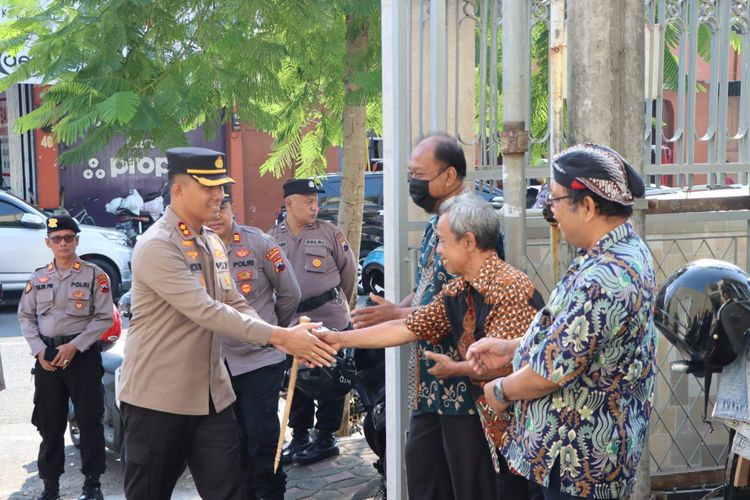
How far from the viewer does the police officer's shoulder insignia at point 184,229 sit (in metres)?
4.48

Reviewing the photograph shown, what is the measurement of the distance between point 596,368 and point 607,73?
1076mm

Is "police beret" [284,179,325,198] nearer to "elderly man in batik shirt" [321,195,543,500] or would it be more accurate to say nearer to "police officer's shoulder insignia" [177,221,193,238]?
"police officer's shoulder insignia" [177,221,193,238]

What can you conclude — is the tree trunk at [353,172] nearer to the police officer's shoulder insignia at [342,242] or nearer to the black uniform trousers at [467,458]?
the police officer's shoulder insignia at [342,242]

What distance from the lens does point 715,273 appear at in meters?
3.58

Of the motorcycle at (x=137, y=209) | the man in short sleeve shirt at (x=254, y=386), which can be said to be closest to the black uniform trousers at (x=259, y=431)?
the man in short sleeve shirt at (x=254, y=386)

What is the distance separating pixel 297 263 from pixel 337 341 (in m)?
2.49

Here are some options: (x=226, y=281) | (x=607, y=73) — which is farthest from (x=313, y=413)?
(x=607, y=73)

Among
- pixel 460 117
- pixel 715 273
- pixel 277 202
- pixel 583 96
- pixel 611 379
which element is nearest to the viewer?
pixel 611 379

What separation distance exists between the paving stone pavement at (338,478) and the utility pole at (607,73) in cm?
336

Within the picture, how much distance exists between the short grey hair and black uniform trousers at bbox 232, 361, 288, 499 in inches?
86.9

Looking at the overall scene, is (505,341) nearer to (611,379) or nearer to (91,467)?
(611,379)

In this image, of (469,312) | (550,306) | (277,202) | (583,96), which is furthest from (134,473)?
(277,202)

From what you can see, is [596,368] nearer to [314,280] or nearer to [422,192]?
[422,192]

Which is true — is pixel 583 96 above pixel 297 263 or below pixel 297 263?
above
